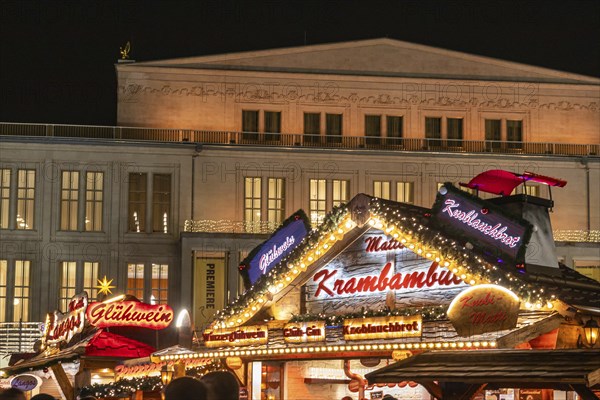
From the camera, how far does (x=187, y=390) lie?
9.63m

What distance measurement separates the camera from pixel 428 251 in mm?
21125

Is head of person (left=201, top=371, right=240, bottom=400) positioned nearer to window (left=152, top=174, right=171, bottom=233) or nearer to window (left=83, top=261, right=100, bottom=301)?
window (left=83, top=261, right=100, bottom=301)

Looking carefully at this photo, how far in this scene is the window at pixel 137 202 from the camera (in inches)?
2153

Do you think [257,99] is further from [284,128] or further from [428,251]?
[428,251]

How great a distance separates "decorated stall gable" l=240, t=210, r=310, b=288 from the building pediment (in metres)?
33.3

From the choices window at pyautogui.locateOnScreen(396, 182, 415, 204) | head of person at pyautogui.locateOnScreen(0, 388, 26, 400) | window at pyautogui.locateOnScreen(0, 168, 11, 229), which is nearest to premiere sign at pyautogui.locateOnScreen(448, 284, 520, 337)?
head of person at pyautogui.locateOnScreen(0, 388, 26, 400)

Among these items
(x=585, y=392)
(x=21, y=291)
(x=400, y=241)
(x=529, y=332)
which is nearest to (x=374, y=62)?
(x=21, y=291)

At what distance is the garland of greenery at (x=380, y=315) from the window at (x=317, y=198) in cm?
3200

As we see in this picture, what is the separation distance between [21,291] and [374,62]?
2071 centimetres

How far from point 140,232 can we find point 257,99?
Answer: 9147 mm

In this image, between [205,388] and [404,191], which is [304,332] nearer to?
[205,388]

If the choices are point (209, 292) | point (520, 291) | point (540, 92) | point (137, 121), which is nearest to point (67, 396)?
point (520, 291)

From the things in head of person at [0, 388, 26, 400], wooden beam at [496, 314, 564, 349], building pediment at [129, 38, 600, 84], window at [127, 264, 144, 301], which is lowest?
window at [127, 264, 144, 301]

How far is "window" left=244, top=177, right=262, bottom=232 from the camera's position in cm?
5516
